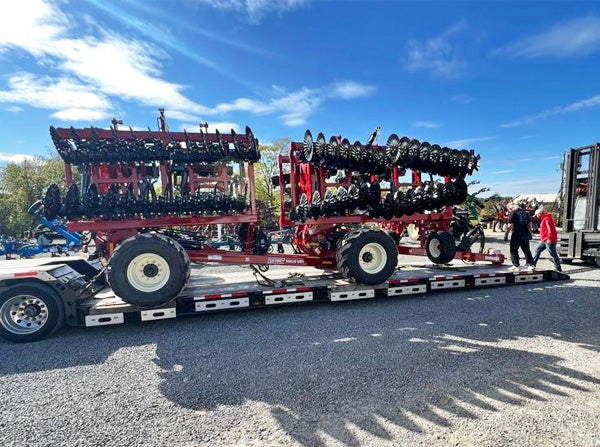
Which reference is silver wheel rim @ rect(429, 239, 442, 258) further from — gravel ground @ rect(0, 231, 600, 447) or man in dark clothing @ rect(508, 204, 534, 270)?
gravel ground @ rect(0, 231, 600, 447)

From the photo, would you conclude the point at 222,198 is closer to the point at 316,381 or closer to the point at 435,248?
the point at 316,381

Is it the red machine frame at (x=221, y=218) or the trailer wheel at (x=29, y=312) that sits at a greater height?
the red machine frame at (x=221, y=218)

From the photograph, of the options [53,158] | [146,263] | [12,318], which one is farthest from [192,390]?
[53,158]

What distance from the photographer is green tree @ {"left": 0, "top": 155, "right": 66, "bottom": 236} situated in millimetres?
28031

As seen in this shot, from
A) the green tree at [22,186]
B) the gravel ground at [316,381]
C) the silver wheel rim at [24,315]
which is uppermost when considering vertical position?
the green tree at [22,186]

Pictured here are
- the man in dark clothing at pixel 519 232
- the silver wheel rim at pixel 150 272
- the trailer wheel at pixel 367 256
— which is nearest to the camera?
the silver wheel rim at pixel 150 272

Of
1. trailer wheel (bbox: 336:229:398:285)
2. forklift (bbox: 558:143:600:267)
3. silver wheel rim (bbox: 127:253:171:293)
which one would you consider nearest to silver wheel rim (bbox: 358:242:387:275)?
trailer wheel (bbox: 336:229:398:285)

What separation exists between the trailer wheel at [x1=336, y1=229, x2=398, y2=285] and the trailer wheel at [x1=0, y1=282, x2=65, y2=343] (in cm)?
449

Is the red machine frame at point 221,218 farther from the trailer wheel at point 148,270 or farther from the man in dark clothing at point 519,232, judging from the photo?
the man in dark clothing at point 519,232

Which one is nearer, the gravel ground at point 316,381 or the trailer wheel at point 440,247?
the gravel ground at point 316,381

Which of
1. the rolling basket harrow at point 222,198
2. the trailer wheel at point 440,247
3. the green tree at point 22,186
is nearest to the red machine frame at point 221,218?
the rolling basket harrow at point 222,198

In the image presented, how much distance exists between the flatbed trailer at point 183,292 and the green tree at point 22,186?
27078mm

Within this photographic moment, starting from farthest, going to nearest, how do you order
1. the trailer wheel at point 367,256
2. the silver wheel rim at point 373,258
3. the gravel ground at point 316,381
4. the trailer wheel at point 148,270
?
the silver wheel rim at point 373,258 < the trailer wheel at point 367,256 < the trailer wheel at point 148,270 < the gravel ground at point 316,381

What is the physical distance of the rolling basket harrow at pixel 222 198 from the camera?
5395mm
